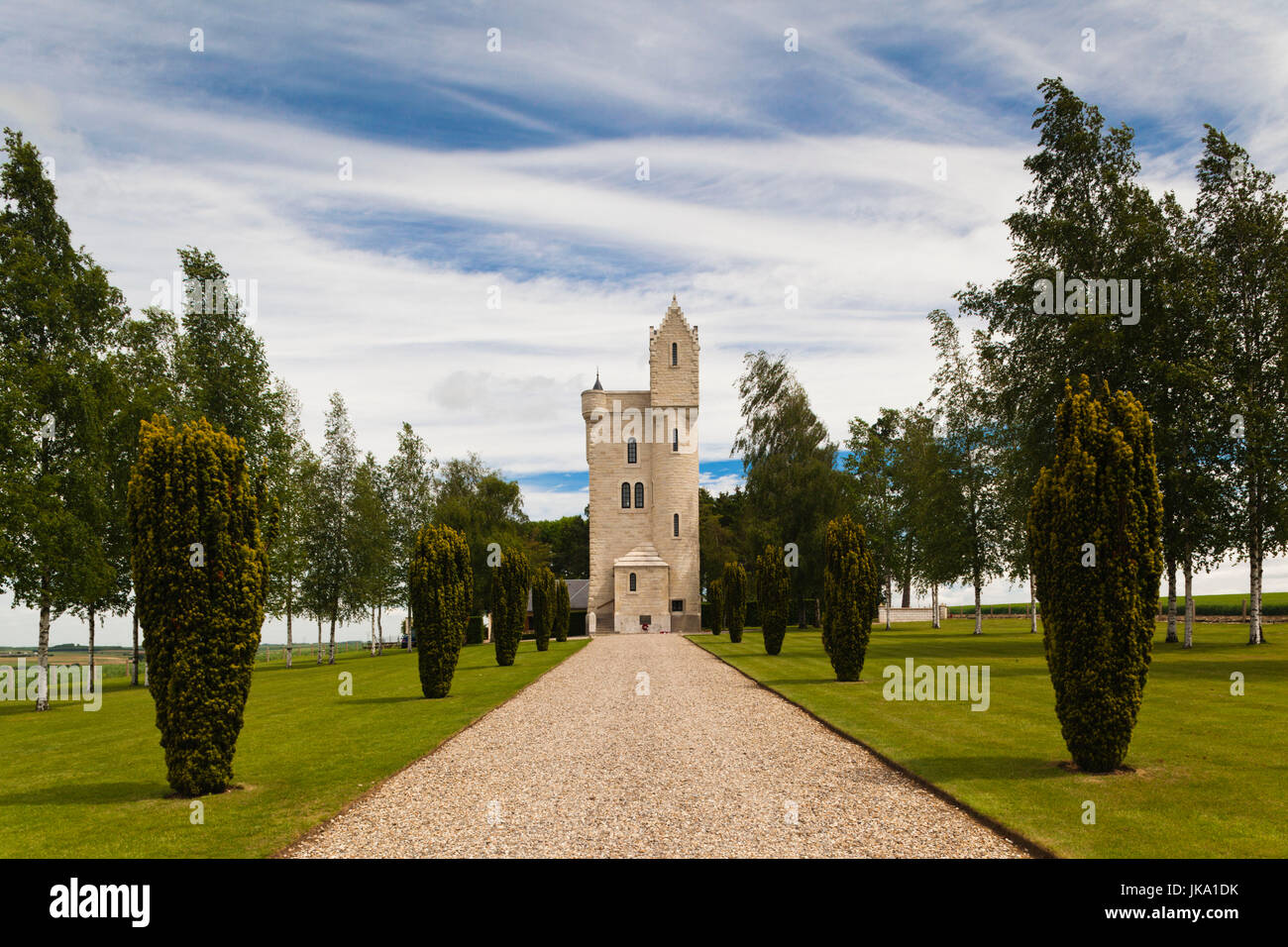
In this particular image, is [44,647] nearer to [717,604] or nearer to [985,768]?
[985,768]

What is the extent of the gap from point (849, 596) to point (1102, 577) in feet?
33.7

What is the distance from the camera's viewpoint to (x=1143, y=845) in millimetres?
7133

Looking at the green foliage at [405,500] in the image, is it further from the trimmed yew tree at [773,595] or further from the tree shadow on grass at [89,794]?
the tree shadow on grass at [89,794]

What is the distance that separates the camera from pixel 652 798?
9.13 meters

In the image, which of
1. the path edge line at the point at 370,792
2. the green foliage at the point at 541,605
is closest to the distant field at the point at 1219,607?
the path edge line at the point at 370,792

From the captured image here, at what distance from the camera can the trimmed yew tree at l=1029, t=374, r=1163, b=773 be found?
376 inches

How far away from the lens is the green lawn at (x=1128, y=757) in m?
7.53

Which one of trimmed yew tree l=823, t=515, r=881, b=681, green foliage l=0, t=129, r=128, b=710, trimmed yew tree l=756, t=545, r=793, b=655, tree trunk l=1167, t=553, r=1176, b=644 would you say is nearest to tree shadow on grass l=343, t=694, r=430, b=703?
green foliage l=0, t=129, r=128, b=710

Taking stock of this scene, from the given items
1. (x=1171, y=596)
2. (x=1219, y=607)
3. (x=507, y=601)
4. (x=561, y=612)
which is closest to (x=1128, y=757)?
(x=1171, y=596)

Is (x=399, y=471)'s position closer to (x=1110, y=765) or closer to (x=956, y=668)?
(x=956, y=668)

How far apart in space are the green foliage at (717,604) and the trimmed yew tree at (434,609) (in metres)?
28.0
